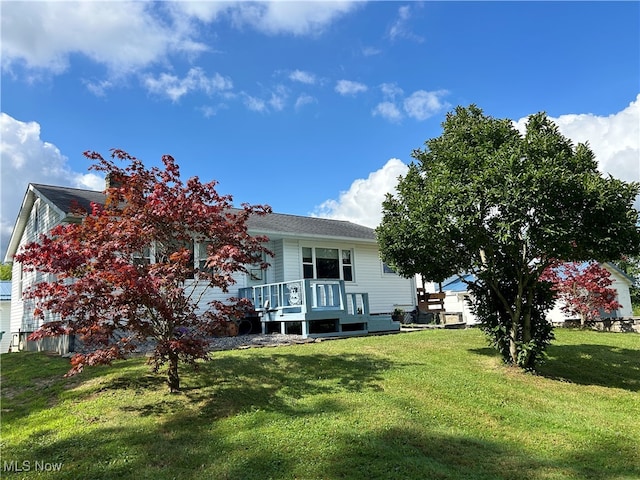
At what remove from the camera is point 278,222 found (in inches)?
677

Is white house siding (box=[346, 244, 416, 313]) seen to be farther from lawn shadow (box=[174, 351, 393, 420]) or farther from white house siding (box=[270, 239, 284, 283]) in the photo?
lawn shadow (box=[174, 351, 393, 420])

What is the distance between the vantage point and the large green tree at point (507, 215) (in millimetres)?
7008

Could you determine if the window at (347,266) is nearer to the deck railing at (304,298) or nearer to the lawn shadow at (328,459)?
the deck railing at (304,298)

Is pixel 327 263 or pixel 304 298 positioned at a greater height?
pixel 327 263

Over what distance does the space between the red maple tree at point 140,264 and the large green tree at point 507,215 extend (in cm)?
371

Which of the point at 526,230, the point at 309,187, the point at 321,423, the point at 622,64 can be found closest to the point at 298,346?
the point at 321,423

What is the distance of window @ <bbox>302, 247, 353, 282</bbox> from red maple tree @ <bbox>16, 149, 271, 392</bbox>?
9.41 metres

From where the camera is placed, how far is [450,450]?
14.8ft

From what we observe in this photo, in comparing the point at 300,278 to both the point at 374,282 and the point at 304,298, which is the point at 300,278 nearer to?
the point at 304,298

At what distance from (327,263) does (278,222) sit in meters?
2.72

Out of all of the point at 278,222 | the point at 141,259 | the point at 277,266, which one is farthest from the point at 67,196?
the point at 141,259

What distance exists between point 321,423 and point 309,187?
1349 cm

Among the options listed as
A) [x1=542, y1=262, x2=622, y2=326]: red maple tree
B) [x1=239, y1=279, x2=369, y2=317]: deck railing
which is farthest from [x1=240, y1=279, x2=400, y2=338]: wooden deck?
[x1=542, y1=262, x2=622, y2=326]: red maple tree

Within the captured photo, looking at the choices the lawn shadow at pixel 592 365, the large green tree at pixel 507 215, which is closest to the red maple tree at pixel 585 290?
the lawn shadow at pixel 592 365
